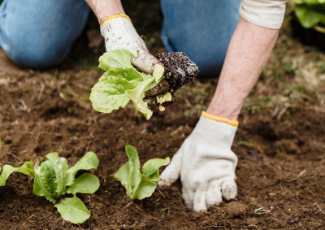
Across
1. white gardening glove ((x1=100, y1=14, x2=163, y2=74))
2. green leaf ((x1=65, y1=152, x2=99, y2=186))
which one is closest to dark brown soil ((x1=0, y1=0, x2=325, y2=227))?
green leaf ((x1=65, y1=152, x2=99, y2=186))

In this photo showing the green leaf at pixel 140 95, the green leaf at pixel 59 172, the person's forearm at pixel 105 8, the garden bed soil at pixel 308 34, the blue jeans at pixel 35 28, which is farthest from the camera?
the garden bed soil at pixel 308 34

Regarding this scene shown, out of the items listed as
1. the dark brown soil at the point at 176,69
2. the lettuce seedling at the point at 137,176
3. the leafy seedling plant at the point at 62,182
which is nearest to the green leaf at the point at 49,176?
the leafy seedling plant at the point at 62,182

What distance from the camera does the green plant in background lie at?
2.67 meters

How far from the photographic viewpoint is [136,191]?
133 cm

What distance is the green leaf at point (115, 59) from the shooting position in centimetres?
117

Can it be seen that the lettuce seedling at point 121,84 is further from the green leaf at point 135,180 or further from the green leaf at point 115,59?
the green leaf at point 135,180

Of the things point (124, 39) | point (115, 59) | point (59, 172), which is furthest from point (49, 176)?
point (124, 39)

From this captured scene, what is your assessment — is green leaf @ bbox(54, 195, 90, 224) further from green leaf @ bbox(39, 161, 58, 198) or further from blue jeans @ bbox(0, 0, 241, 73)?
→ blue jeans @ bbox(0, 0, 241, 73)

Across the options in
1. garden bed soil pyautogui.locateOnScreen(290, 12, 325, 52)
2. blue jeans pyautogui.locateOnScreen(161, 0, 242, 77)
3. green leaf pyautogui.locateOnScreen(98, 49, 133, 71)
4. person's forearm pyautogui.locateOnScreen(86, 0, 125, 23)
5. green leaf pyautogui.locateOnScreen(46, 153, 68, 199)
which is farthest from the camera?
garden bed soil pyautogui.locateOnScreen(290, 12, 325, 52)

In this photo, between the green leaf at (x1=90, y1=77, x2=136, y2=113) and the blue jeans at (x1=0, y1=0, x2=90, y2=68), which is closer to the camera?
the green leaf at (x1=90, y1=77, x2=136, y2=113)

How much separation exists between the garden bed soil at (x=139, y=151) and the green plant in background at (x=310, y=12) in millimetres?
1079

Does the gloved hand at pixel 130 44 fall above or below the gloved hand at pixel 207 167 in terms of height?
above

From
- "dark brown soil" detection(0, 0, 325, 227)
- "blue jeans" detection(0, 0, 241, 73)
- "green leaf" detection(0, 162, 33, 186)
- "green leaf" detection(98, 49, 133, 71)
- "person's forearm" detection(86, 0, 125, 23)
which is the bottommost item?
"dark brown soil" detection(0, 0, 325, 227)

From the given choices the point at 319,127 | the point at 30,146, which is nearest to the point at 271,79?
the point at 319,127
